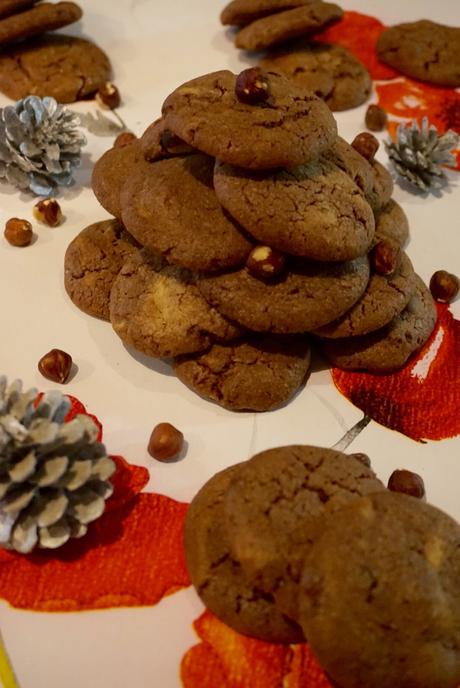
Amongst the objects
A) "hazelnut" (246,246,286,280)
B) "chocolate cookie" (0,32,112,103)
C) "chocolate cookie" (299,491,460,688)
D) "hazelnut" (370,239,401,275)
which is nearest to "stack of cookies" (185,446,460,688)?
"chocolate cookie" (299,491,460,688)

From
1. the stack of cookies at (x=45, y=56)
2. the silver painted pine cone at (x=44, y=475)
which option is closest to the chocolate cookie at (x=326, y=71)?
the stack of cookies at (x=45, y=56)

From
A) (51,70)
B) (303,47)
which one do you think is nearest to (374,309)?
(303,47)

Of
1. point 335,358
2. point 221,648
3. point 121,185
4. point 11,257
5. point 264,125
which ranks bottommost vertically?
point 221,648

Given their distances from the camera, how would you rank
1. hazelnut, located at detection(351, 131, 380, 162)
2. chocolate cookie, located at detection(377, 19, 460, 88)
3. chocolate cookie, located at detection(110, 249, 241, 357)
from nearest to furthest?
chocolate cookie, located at detection(110, 249, 241, 357), hazelnut, located at detection(351, 131, 380, 162), chocolate cookie, located at detection(377, 19, 460, 88)

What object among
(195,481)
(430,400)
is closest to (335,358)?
(430,400)

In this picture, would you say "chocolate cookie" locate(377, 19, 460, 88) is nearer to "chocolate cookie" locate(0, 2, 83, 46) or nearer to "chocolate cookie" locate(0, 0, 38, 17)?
"chocolate cookie" locate(0, 2, 83, 46)

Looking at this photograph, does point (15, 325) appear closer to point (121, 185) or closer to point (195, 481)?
point (121, 185)
